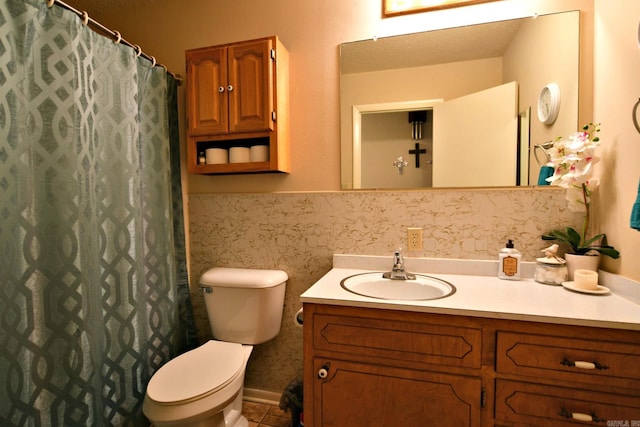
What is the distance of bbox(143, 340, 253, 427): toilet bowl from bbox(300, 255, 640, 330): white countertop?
21.0 inches

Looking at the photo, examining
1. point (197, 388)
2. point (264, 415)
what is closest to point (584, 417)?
point (197, 388)

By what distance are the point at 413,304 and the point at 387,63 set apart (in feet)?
3.82

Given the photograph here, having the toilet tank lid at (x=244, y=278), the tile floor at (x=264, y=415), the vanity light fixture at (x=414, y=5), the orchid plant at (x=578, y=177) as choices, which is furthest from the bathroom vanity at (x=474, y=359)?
the vanity light fixture at (x=414, y=5)

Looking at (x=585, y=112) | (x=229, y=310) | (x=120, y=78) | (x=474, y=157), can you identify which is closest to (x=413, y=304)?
(x=474, y=157)

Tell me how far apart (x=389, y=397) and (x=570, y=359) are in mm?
562

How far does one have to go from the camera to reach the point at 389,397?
1005 mm

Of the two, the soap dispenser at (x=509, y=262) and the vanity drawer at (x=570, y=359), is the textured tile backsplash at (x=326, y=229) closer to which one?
the soap dispenser at (x=509, y=262)

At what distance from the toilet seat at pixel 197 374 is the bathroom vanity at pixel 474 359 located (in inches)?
15.6

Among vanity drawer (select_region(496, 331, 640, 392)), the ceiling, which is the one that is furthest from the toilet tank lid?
the ceiling

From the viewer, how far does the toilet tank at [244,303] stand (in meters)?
1.48

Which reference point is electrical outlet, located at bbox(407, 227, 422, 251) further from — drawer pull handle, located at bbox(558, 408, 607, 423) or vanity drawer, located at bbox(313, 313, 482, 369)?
drawer pull handle, located at bbox(558, 408, 607, 423)

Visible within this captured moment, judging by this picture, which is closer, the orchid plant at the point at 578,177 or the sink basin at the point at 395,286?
the orchid plant at the point at 578,177

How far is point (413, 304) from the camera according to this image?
961 mm

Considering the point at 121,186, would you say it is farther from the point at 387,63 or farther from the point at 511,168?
the point at 511,168
